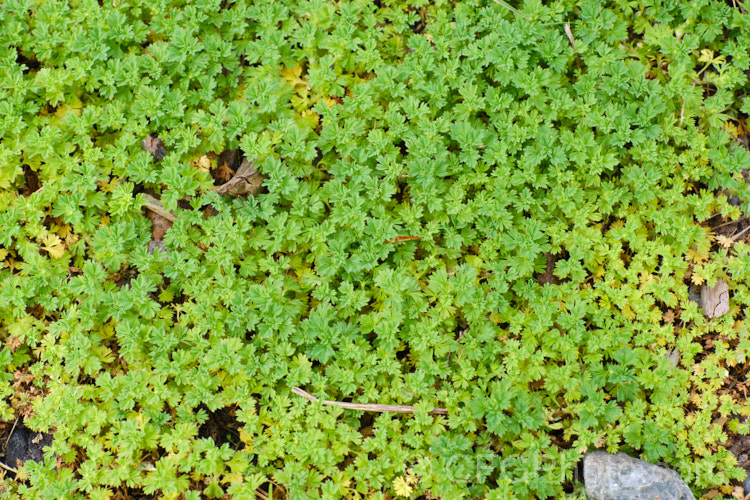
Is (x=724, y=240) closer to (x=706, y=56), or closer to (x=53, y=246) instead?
(x=706, y=56)

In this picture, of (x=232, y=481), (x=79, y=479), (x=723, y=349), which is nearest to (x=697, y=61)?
(x=723, y=349)

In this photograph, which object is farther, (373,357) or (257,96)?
(257,96)

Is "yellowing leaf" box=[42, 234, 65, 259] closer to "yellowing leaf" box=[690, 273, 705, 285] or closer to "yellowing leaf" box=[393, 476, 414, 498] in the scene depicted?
"yellowing leaf" box=[393, 476, 414, 498]

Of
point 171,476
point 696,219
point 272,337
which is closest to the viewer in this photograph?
point 171,476

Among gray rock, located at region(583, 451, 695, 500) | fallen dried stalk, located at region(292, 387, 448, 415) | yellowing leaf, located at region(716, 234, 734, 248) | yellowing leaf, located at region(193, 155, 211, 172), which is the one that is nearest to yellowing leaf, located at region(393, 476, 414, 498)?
fallen dried stalk, located at region(292, 387, 448, 415)

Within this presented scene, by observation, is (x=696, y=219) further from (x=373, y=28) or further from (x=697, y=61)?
(x=373, y=28)

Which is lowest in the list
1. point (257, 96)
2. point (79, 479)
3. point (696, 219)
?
point (79, 479)

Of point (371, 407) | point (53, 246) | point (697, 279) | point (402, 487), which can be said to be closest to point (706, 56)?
point (697, 279)

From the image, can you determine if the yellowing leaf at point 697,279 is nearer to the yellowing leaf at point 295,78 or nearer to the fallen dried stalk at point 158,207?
the yellowing leaf at point 295,78
